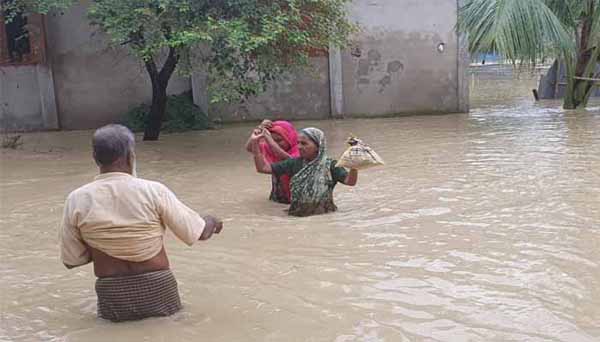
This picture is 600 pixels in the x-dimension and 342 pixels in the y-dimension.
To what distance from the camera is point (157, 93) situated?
1214cm

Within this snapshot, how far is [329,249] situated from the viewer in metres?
5.11

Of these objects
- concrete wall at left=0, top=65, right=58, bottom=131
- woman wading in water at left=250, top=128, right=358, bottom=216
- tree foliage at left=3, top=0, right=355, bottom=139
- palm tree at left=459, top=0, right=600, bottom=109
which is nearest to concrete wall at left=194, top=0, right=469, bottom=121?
palm tree at left=459, top=0, right=600, bottom=109

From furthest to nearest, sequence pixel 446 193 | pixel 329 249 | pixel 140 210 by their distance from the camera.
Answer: pixel 446 193
pixel 329 249
pixel 140 210

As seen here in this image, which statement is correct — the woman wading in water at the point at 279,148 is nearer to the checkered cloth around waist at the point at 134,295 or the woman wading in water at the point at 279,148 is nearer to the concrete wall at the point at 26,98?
the checkered cloth around waist at the point at 134,295

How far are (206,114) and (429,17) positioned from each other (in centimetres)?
547

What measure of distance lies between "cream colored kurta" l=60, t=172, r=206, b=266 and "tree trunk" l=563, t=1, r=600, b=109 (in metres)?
14.1

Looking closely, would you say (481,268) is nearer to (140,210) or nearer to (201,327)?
(201,327)

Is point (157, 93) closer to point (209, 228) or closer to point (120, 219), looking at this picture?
point (209, 228)

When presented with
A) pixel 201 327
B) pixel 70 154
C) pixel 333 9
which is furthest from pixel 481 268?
pixel 70 154

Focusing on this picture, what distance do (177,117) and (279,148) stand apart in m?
7.86

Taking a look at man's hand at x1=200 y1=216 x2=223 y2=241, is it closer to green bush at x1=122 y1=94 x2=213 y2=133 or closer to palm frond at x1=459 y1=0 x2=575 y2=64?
palm frond at x1=459 y1=0 x2=575 y2=64

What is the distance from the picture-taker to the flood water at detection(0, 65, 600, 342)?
11.9ft

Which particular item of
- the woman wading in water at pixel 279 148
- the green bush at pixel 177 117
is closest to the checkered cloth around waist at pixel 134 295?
the woman wading in water at pixel 279 148

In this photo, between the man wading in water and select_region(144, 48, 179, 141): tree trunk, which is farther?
select_region(144, 48, 179, 141): tree trunk
